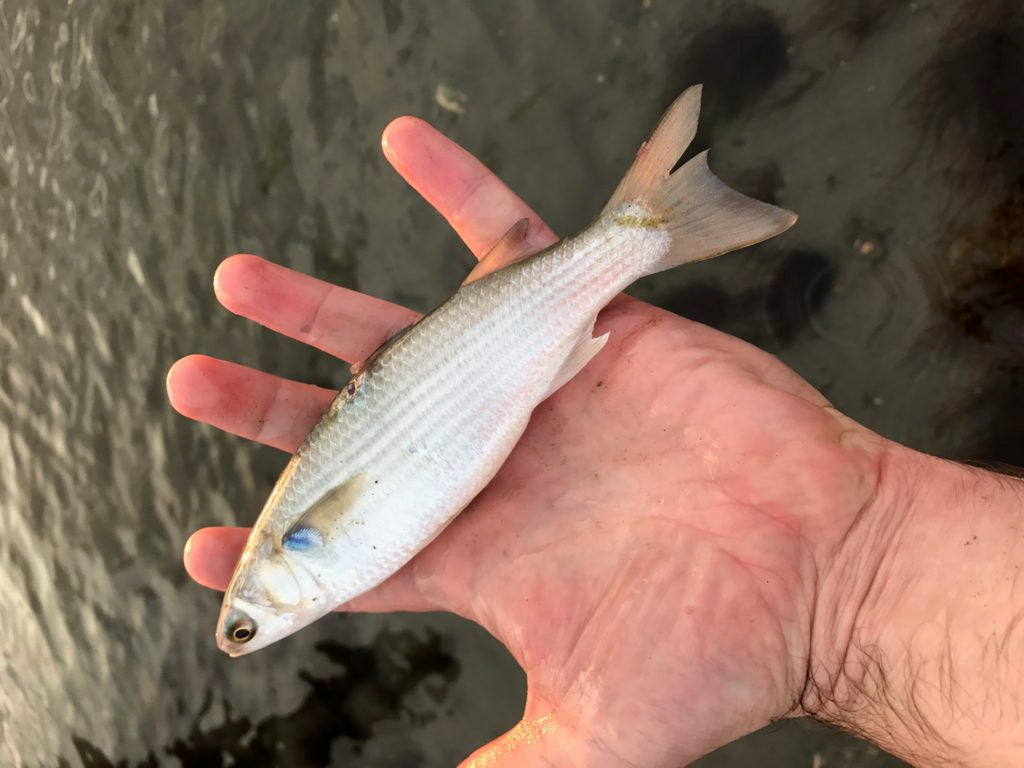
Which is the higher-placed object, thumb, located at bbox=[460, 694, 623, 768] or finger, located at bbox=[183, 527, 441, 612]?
finger, located at bbox=[183, 527, 441, 612]

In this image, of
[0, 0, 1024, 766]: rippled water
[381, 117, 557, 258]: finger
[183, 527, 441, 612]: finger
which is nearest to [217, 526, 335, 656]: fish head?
[183, 527, 441, 612]: finger

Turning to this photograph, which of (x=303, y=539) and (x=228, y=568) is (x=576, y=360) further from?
(x=228, y=568)

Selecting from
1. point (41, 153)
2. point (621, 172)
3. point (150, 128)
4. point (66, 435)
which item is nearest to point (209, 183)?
point (150, 128)

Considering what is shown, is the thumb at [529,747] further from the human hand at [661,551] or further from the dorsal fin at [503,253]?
the dorsal fin at [503,253]

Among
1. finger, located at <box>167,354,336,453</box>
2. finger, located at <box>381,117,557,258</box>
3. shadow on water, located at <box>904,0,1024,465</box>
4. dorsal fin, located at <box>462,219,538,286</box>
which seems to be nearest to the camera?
dorsal fin, located at <box>462,219,538,286</box>

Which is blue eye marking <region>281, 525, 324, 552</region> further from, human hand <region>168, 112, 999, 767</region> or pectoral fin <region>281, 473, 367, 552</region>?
human hand <region>168, 112, 999, 767</region>

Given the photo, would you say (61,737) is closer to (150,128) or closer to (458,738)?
(458,738)

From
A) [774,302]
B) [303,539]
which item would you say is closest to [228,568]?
[303,539]
